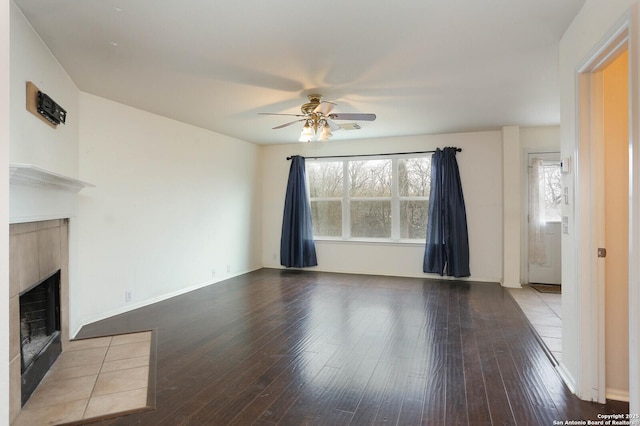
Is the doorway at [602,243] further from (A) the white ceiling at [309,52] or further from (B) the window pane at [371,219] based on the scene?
(B) the window pane at [371,219]

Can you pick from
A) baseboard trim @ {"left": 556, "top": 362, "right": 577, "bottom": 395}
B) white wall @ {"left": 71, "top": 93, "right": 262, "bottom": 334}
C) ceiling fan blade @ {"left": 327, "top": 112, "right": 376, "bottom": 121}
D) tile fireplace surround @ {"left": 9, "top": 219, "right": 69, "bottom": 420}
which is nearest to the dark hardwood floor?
baseboard trim @ {"left": 556, "top": 362, "right": 577, "bottom": 395}

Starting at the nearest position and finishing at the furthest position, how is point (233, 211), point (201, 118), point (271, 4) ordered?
point (271, 4) → point (201, 118) → point (233, 211)

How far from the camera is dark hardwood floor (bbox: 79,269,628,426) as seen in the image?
2098 mm

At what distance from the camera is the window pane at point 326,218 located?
679cm

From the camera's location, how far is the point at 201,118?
481 centimetres

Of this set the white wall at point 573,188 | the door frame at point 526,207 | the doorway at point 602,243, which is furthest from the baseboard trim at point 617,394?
the door frame at point 526,207

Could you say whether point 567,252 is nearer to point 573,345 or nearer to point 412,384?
point 573,345

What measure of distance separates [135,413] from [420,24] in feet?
9.95

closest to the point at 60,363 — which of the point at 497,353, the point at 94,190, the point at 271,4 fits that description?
the point at 94,190

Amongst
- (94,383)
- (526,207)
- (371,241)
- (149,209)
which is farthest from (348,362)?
(526,207)

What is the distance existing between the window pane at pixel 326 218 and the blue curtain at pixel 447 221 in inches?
67.5

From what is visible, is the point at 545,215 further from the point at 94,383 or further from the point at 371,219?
the point at 94,383

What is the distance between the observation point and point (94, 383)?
252 centimetres

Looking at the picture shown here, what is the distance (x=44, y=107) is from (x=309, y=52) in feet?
6.77
